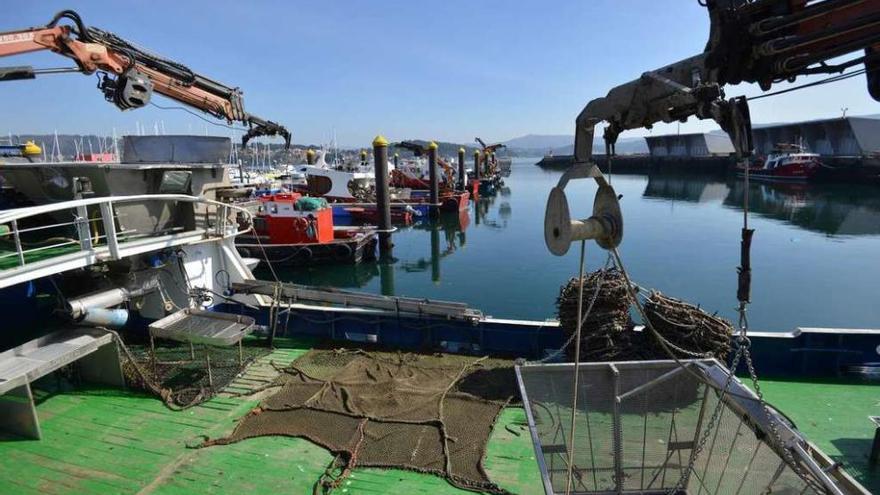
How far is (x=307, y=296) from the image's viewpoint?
783cm

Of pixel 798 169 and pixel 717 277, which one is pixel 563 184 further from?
pixel 798 169

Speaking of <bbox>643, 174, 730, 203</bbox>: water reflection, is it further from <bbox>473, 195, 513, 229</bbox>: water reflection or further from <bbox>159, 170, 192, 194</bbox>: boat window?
<bbox>159, 170, 192, 194</bbox>: boat window

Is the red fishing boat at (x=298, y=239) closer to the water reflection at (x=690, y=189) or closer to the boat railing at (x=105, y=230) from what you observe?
the boat railing at (x=105, y=230)

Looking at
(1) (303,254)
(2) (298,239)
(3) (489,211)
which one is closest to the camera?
(1) (303,254)

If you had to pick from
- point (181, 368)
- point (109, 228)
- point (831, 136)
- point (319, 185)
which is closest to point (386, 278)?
point (181, 368)

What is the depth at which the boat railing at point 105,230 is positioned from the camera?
542 cm

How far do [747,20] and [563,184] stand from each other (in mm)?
1530

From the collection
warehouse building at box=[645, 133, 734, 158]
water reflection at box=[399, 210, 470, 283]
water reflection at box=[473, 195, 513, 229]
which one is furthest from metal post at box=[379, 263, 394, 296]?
warehouse building at box=[645, 133, 734, 158]

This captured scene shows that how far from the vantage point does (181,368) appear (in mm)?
6465

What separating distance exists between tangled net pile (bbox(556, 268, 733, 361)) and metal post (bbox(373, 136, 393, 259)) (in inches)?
596

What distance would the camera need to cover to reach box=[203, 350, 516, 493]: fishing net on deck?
4.45 metres

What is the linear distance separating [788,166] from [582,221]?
184ft

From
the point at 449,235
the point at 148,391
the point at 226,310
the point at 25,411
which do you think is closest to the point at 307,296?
the point at 226,310

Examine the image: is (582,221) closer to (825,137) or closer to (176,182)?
(176,182)
